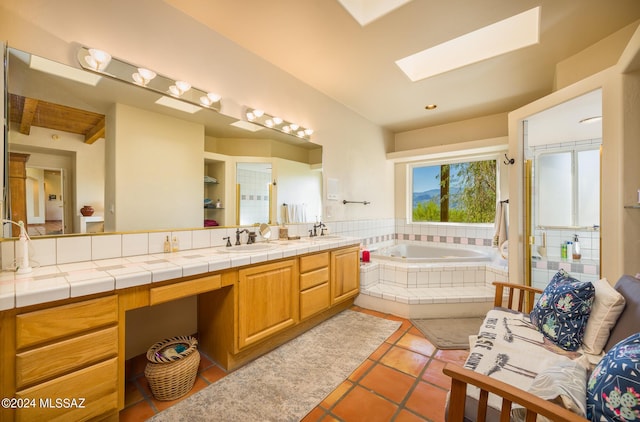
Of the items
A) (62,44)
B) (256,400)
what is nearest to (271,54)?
(62,44)

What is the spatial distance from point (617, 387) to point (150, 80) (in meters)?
2.75

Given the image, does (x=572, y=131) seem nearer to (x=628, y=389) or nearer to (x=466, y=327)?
(x=466, y=327)

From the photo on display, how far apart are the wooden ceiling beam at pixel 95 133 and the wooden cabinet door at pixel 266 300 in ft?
4.14

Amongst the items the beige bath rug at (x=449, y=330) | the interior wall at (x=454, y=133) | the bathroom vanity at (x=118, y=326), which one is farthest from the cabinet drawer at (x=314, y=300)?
the interior wall at (x=454, y=133)

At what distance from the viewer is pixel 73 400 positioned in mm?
1103

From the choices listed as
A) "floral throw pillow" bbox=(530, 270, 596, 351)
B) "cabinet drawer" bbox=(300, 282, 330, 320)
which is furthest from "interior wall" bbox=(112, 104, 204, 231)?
"floral throw pillow" bbox=(530, 270, 596, 351)

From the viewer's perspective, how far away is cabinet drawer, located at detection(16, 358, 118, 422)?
1.02 meters

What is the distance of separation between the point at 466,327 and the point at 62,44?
12.2 ft

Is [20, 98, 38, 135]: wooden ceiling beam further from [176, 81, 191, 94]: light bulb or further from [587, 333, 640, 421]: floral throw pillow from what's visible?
[587, 333, 640, 421]: floral throw pillow

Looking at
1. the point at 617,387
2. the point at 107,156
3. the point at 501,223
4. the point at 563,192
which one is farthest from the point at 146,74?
the point at 563,192

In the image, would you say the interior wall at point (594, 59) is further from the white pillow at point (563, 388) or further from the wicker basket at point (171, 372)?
the wicker basket at point (171, 372)

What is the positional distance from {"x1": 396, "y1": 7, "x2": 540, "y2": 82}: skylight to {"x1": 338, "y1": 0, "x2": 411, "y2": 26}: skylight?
68 centimetres

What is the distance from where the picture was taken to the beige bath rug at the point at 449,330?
2125mm

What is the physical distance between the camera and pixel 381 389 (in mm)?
1627
